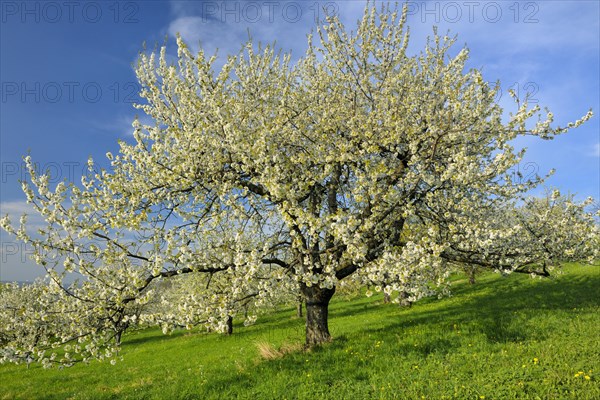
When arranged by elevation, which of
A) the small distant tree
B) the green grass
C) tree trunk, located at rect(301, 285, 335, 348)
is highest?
the small distant tree

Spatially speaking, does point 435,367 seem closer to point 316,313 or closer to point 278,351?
point 316,313

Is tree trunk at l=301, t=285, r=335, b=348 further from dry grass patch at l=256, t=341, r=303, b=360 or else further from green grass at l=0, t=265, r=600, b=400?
green grass at l=0, t=265, r=600, b=400

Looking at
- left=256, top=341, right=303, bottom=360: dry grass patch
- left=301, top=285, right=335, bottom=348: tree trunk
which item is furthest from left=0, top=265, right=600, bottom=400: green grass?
left=301, top=285, right=335, bottom=348: tree trunk

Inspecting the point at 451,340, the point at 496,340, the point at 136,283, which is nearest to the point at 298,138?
the point at 136,283

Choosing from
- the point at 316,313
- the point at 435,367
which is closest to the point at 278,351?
the point at 316,313

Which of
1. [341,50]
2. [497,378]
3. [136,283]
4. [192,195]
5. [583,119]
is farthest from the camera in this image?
Answer: [341,50]

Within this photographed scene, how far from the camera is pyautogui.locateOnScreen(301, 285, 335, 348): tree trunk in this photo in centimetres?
1472

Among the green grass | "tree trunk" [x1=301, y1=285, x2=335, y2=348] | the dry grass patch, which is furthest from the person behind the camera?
"tree trunk" [x1=301, y1=285, x2=335, y2=348]

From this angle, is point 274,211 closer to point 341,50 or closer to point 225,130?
point 225,130

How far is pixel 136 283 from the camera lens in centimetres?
1044

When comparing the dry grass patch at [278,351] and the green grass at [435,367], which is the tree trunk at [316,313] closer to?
the dry grass patch at [278,351]

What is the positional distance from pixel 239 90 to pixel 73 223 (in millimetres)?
7472

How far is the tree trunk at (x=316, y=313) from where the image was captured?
48.3 feet

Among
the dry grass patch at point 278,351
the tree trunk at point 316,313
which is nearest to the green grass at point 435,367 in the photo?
the dry grass patch at point 278,351
